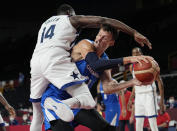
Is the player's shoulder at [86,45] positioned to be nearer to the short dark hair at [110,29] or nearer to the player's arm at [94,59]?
the player's arm at [94,59]

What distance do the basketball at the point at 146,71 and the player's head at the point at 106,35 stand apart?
391 mm

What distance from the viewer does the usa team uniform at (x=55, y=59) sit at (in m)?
3.39

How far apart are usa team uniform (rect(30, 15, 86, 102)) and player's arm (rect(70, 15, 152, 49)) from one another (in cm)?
12

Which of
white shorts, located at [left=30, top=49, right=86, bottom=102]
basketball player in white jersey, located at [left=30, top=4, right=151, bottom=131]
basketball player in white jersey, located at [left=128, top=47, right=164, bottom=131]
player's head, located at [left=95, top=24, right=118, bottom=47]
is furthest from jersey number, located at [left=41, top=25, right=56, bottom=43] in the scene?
basketball player in white jersey, located at [left=128, top=47, right=164, bottom=131]

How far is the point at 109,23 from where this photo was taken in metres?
3.36

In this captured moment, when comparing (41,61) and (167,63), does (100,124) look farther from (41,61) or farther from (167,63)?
(167,63)

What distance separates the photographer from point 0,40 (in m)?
20.4

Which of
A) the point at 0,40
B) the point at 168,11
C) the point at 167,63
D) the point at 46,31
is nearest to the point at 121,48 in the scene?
the point at 167,63

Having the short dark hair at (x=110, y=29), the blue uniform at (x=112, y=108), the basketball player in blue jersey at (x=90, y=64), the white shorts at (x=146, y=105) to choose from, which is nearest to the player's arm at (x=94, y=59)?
the basketball player in blue jersey at (x=90, y=64)

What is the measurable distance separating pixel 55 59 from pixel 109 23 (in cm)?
61

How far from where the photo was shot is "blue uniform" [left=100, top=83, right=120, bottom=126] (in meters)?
6.62

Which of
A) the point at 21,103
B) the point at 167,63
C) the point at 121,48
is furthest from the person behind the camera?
the point at 121,48

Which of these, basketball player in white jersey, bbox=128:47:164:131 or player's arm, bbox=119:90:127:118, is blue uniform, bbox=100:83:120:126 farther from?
player's arm, bbox=119:90:127:118

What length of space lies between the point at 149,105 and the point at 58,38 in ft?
13.4
